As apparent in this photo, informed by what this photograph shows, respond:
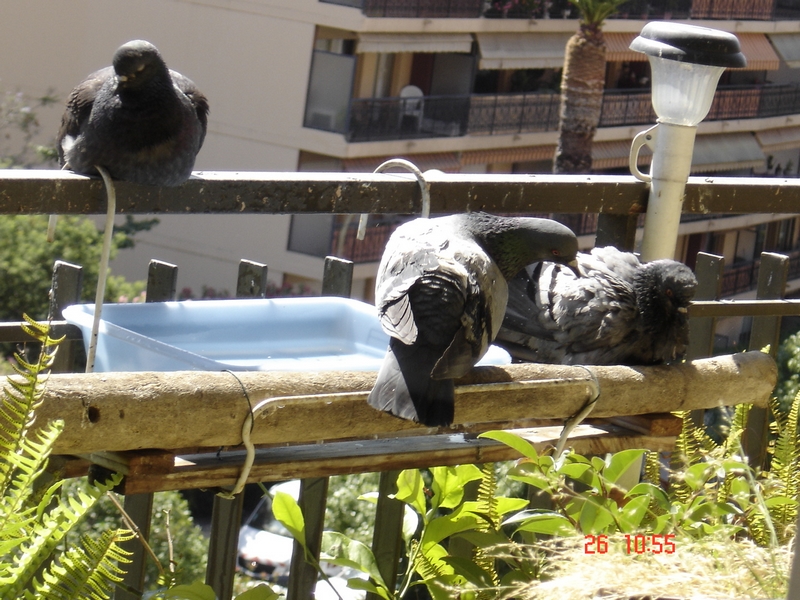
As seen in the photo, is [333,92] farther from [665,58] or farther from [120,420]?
[120,420]

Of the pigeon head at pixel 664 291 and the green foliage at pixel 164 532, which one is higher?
the pigeon head at pixel 664 291

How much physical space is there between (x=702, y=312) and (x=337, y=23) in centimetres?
1259

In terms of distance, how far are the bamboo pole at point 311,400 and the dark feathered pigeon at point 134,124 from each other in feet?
2.24

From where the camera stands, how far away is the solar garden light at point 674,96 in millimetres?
2381

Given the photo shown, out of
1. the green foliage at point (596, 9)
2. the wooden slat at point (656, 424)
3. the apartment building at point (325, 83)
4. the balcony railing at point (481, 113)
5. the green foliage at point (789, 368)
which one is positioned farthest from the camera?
the balcony railing at point (481, 113)

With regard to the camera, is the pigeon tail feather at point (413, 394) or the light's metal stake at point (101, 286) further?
the light's metal stake at point (101, 286)

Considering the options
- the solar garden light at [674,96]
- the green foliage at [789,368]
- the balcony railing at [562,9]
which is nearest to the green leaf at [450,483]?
the solar garden light at [674,96]

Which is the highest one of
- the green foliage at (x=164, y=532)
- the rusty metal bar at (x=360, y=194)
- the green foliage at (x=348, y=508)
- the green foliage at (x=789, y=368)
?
the rusty metal bar at (x=360, y=194)

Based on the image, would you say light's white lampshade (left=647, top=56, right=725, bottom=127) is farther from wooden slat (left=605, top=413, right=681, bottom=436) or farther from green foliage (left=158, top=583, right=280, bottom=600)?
green foliage (left=158, top=583, right=280, bottom=600)

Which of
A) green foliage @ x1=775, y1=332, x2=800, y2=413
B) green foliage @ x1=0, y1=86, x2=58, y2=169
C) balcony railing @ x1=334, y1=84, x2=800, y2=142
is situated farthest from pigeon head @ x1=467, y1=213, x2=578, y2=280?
balcony railing @ x1=334, y1=84, x2=800, y2=142

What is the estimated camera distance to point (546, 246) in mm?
2201

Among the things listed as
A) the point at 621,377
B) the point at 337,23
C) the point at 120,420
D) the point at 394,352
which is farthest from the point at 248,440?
the point at 337,23

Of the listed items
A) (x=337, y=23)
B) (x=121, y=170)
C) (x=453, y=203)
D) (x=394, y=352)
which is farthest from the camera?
(x=337, y=23)

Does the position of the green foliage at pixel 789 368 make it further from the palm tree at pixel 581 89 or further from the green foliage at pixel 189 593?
the green foliage at pixel 189 593
